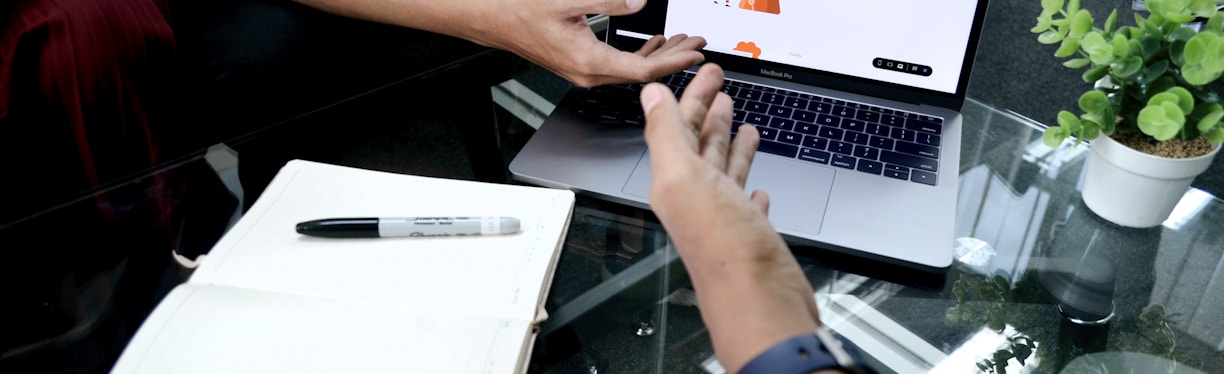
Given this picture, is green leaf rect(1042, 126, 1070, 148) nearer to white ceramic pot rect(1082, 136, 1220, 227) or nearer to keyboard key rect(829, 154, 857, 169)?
white ceramic pot rect(1082, 136, 1220, 227)

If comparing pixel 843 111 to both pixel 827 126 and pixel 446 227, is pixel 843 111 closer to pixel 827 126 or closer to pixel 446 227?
pixel 827 126

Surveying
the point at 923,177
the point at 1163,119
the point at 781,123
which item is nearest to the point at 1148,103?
the point at 1163,119

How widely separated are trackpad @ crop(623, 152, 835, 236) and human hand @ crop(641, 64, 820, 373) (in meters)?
0.16

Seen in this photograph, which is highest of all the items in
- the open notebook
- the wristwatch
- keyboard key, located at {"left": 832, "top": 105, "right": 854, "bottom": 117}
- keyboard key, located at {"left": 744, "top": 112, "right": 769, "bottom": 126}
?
the wristwatch

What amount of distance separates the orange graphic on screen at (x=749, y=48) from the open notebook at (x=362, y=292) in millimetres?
251

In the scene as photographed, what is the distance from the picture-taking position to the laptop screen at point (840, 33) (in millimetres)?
677

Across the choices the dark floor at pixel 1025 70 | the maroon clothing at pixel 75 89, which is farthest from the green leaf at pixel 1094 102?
the maroon clothing at pixel 75 89

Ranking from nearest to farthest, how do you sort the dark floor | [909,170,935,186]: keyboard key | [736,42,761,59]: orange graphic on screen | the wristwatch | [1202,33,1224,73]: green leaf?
the wristwatch, [1202,33,1224,73]: green leaf, [909,170,935,186]: keyboard key, [736,42,761,59]: orange graphic on screen, the dark floor

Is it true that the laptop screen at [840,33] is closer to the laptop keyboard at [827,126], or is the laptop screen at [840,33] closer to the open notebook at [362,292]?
the laptop keyboard at [827,126]

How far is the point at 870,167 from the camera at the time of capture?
64 cm

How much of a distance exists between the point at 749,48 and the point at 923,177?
0.19 metres

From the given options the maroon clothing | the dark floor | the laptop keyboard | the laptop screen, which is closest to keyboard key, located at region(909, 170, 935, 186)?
the laptop keyboard

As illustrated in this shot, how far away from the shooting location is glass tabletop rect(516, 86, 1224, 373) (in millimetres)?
525

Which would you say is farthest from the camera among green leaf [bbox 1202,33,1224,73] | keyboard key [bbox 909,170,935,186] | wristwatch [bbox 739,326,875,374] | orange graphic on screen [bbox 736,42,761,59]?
orange graphic on screen [bbox 736,42,761,59]
